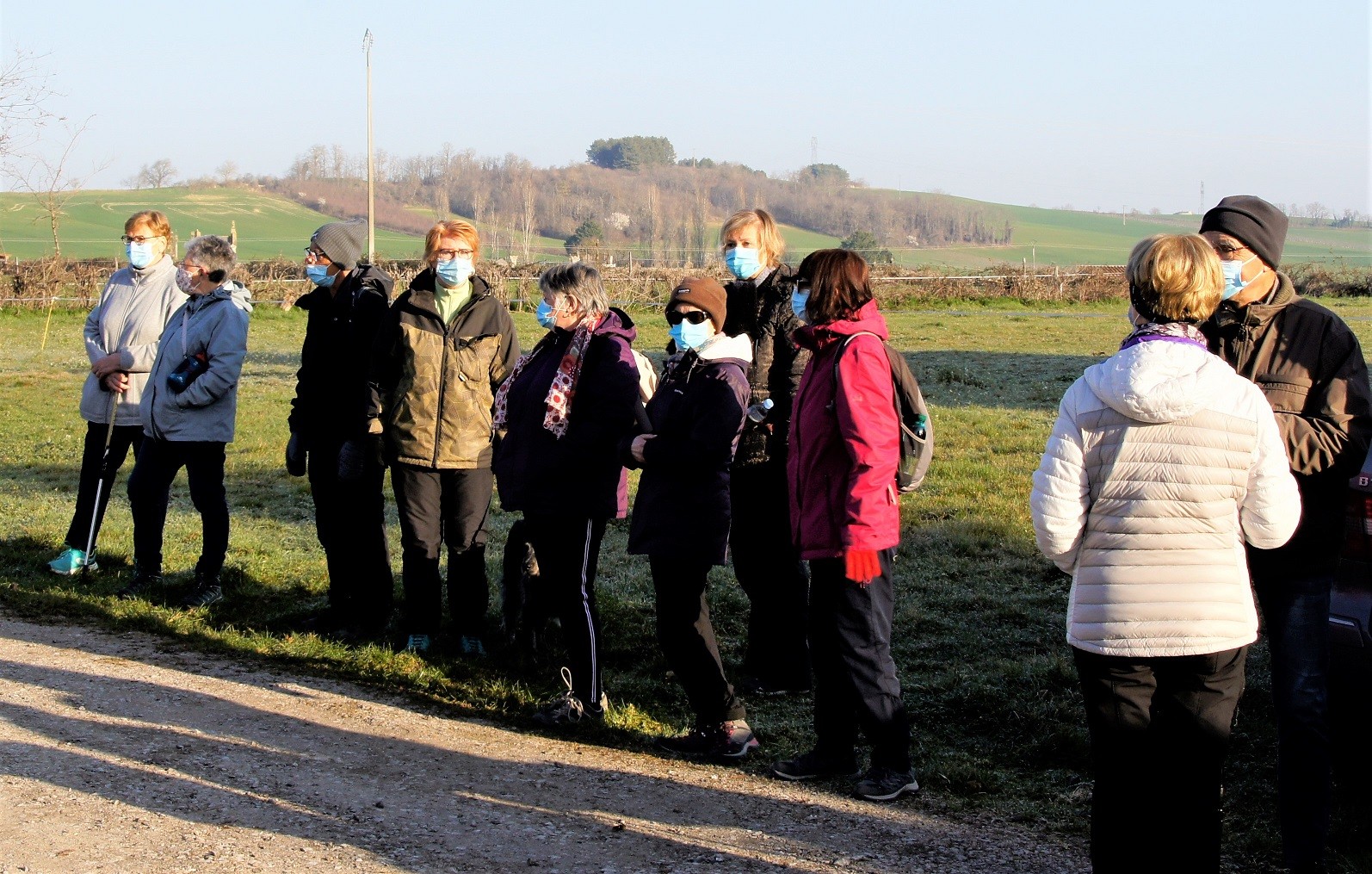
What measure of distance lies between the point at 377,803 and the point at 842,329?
229 centimetres

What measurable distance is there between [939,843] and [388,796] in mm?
1897

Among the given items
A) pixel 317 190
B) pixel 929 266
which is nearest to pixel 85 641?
pixel 929 266

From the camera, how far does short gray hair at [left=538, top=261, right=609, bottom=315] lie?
529 cm

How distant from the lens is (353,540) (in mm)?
6793

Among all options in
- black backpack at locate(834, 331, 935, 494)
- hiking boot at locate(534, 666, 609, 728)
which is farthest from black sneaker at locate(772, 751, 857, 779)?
black backpack at locate(834, 331, 935, 494)

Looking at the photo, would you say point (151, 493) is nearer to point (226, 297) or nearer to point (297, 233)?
point (226, 297)

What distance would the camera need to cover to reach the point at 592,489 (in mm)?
5289

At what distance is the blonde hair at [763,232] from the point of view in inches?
229

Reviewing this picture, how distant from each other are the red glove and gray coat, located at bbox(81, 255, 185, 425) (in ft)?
16.8

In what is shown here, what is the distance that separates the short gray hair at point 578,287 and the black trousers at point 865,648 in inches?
56.7

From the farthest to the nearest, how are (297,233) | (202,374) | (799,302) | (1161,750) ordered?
(297,233), (202,374), (799,302), (1161,750)

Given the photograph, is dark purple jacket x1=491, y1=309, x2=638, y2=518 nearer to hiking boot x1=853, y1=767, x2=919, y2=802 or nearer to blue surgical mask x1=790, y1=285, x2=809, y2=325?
blue surgical mask x1=790, y1=285, x2=809, y2=325

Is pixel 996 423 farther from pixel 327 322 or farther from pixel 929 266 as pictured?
pixel 929 266

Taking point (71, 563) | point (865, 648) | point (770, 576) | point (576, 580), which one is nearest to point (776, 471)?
point (770, 576)
